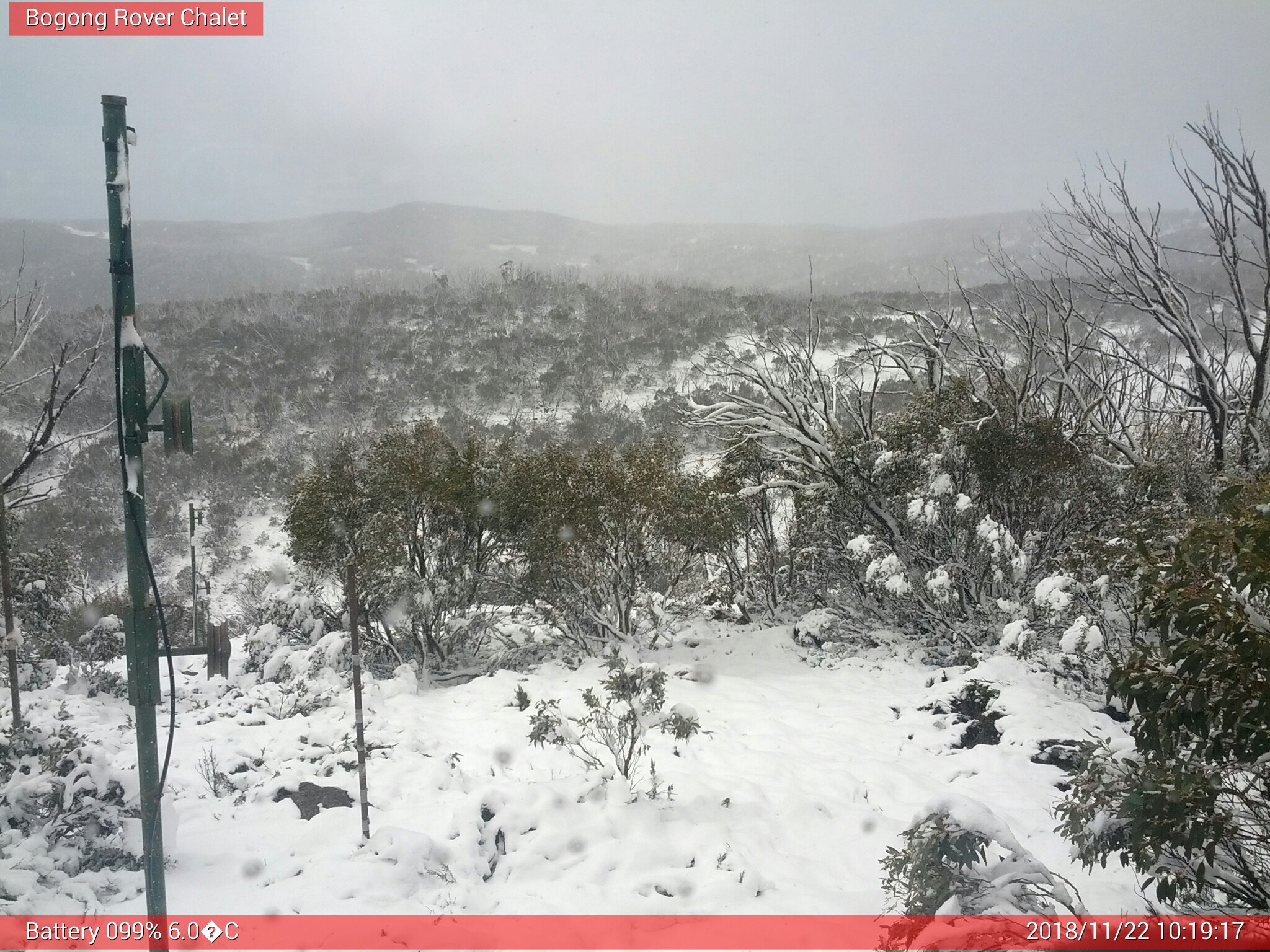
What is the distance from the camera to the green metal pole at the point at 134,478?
8.20 feet

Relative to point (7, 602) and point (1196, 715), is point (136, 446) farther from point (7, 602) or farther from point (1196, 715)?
point (1196, 715)

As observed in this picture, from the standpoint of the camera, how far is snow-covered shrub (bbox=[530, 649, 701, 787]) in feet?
15.9

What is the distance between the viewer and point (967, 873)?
2721mm

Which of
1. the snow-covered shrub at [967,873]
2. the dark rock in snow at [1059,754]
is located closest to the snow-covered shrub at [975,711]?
the dark rock in snow at [1059,754]

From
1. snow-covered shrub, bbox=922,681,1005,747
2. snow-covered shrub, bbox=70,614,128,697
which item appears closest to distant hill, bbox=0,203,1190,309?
snow-covered shrub, bbox=70,614,128,697

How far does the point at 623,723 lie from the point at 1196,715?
3449 mm

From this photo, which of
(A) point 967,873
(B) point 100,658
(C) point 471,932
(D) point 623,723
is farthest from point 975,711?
(B) point 100,658

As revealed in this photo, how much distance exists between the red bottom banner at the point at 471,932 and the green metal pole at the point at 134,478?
1.49ft

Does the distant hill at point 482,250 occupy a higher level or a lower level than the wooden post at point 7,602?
higher

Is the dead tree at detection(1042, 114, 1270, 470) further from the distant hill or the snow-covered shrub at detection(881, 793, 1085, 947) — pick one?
the distant hill

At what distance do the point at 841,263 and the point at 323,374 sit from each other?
4721 centimetres

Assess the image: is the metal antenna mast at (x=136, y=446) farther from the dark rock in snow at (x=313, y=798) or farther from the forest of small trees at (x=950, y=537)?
the forest of small trees at (x=950, y=537)

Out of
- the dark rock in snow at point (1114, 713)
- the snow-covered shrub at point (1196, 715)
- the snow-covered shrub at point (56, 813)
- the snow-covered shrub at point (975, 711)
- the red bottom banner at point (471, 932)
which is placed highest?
the snow-covered shrub at point (1196, 715)

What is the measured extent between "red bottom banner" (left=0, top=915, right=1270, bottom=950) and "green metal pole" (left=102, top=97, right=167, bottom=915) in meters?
0.46
